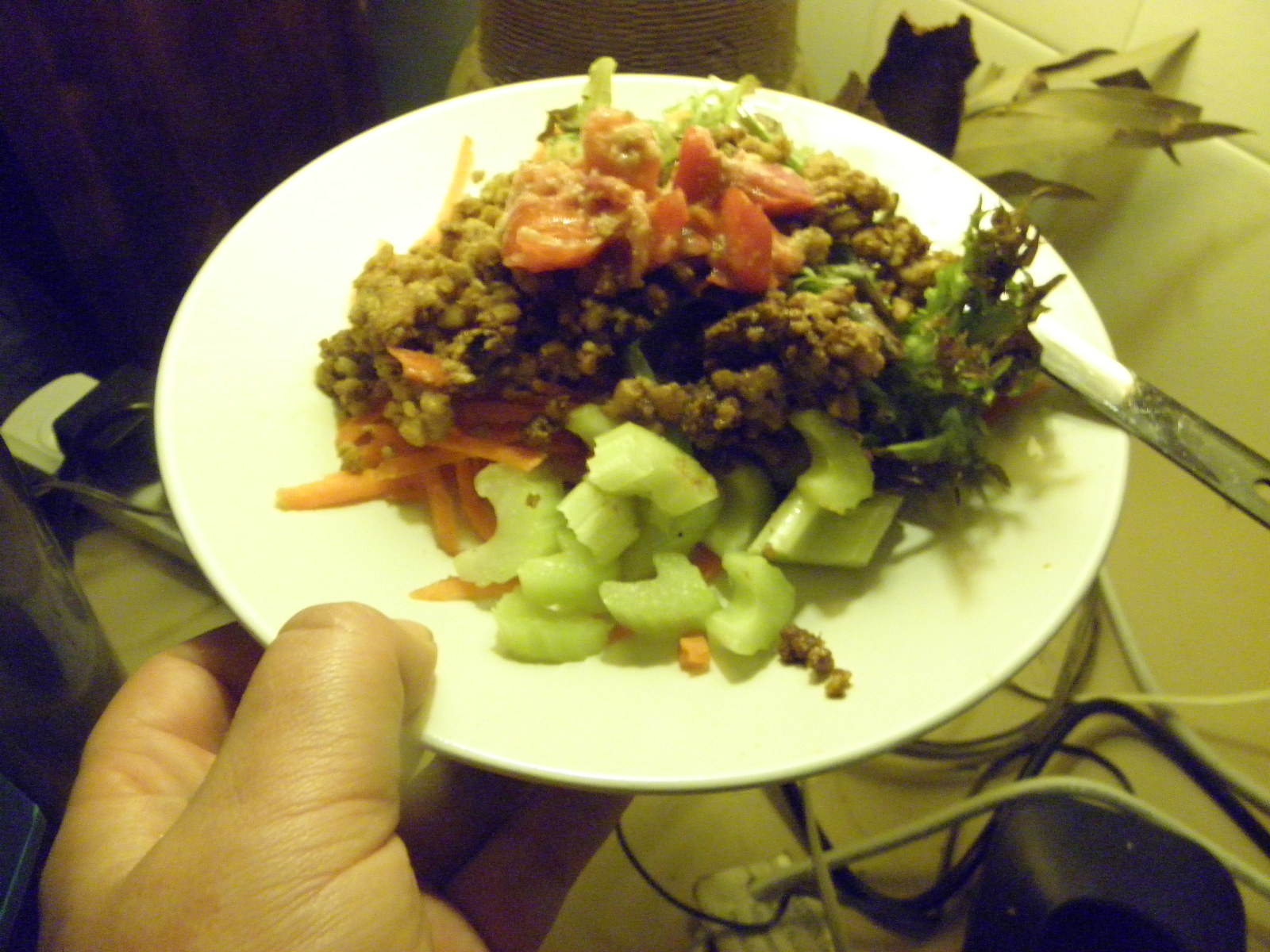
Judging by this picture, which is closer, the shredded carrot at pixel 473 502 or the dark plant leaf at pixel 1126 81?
the shredded carrot at pixel 473 502

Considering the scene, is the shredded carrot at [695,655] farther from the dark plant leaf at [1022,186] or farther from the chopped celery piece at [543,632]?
the dark plant leaf at [1022,186]

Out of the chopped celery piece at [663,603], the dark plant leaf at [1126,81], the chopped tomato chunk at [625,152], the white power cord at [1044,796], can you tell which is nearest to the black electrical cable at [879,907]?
the white power cord at [1044,796]

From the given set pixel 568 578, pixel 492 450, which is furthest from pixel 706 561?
pixel 492 450

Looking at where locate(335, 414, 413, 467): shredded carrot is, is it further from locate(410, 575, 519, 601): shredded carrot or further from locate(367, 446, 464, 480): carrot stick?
locate(410, 575, 519, 601): shredded carrot

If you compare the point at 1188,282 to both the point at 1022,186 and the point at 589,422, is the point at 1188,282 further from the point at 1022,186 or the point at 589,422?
the point at 589,422

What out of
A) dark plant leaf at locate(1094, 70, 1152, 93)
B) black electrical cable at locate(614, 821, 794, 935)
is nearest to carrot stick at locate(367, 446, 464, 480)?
black electrical cable at locate(614, 821, 794, 935)

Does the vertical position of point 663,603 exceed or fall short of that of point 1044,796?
it exceeds it

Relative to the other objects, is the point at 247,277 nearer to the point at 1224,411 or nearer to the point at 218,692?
the point at 218,692
